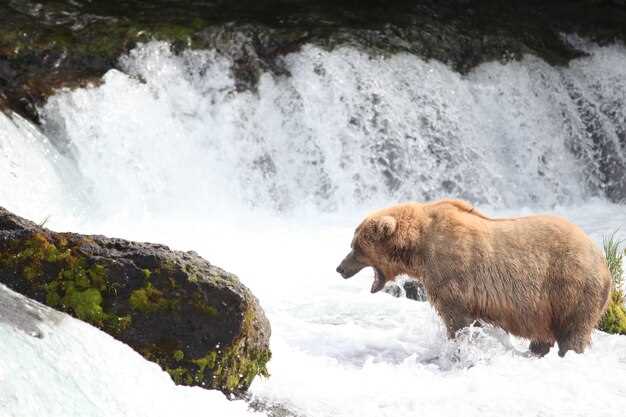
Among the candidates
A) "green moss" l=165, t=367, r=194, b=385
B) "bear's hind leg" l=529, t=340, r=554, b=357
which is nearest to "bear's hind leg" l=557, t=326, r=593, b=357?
"bear's hind leg" l=529, t=340, r=554, b=357

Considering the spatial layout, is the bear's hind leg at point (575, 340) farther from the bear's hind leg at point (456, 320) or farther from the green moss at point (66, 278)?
the green moss at point (66, 278)

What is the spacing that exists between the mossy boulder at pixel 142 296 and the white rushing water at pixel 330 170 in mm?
897

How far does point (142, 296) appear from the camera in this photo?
5289 millimetres

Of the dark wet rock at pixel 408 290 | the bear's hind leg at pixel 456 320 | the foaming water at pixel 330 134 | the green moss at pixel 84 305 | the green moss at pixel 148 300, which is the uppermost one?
the foaming water at pixel 330 134

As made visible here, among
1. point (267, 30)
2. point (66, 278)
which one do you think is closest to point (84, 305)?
point (66, 278)

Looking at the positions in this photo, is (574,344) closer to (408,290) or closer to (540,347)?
(540,347)

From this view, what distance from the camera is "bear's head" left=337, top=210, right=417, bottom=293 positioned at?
275 inches

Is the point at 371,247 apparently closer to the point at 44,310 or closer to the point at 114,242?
Answer: the point at 114,242

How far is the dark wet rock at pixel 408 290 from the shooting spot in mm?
9227

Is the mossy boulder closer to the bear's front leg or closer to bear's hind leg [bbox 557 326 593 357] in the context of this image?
the bear's front leg

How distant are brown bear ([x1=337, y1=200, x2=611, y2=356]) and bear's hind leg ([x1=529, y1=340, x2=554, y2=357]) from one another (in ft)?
0.85

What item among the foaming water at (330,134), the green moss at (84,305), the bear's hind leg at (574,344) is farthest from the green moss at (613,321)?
the foaming water at (330,134)

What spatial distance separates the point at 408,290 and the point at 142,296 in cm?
439

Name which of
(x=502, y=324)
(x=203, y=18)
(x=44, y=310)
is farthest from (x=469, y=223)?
(x=203, y=18)
